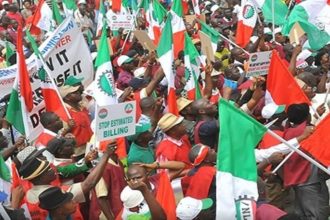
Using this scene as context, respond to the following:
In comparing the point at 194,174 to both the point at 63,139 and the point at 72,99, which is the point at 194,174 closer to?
the point at 63,139

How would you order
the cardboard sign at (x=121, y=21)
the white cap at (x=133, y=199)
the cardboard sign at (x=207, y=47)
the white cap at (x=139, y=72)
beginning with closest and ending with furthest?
the white cap at (x=133, y=199) → the white cap at (x=139, y=72) → the cardboard sign at (x=207, y=47) → the cardboard sign at (x=121, y=21)

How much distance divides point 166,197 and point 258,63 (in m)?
3.58

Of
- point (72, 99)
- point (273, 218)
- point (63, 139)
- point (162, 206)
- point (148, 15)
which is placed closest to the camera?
point (273, 218)

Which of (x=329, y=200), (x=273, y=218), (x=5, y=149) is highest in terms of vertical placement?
(x=273, y=218)

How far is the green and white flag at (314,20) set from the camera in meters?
9.56

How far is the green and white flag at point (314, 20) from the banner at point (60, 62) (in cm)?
354

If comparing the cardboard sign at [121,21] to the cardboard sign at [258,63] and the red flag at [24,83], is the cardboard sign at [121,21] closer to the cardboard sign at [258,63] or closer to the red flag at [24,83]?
the cardboard sign at [258,63]

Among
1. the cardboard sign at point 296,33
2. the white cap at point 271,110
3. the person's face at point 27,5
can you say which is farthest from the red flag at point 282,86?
the person's face at point 27,5

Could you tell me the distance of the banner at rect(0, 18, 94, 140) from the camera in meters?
7.29

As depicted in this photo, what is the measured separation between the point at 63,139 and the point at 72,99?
1614 mm

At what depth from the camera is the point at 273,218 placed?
4.36 m

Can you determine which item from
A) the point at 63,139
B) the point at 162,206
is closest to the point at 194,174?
the point at 162,206

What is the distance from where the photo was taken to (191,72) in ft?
26.5

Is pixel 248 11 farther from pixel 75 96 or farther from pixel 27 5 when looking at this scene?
pixel 27 5
